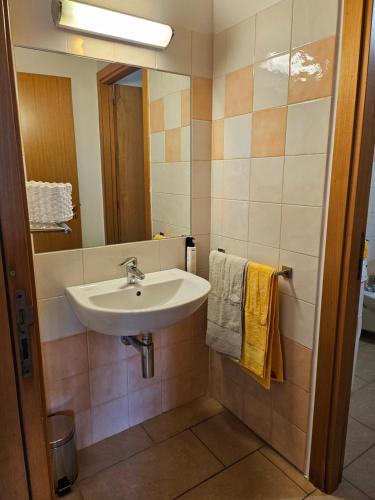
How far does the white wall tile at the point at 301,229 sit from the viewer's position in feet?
4.42

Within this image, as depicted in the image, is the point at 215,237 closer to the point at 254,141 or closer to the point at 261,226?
the point at 261,226

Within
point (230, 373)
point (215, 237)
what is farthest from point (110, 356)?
point (215, 237)

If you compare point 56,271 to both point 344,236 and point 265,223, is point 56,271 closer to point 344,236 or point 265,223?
point 265,223

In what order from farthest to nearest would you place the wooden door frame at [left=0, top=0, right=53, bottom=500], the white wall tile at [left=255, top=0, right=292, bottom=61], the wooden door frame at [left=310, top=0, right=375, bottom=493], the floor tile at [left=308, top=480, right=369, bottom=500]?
the floor tile at [left=308, top=480, right=369, bottom=500], the white wall tile at [left=255, top=0, right=292, bottom=61], the wooden door frame at [left=310, top=0, right=375, bottom=493], the wooden door frame at [left=0, top=0, right=53, bottom=500]

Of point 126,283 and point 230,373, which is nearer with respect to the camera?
point 126,283

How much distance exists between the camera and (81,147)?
59.2 inches

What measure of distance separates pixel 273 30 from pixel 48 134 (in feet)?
3.31

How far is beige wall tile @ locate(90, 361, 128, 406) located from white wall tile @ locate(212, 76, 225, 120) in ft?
4.42

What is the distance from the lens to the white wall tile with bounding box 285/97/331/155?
4.15 ft

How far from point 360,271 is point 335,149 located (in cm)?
47

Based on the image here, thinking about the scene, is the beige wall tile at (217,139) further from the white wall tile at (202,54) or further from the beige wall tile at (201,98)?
the white wall tile at (202,54)

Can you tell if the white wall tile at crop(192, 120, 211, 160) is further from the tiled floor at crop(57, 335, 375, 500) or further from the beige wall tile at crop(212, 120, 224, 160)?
the tiled floor at crop(57, 335, 375, 500)

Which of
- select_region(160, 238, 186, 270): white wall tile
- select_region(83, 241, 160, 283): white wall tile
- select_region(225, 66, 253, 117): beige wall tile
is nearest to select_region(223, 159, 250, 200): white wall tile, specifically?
select_region(225, 66, 253, 117): beige wall tile

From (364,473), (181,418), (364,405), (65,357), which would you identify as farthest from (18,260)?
(364,405)
